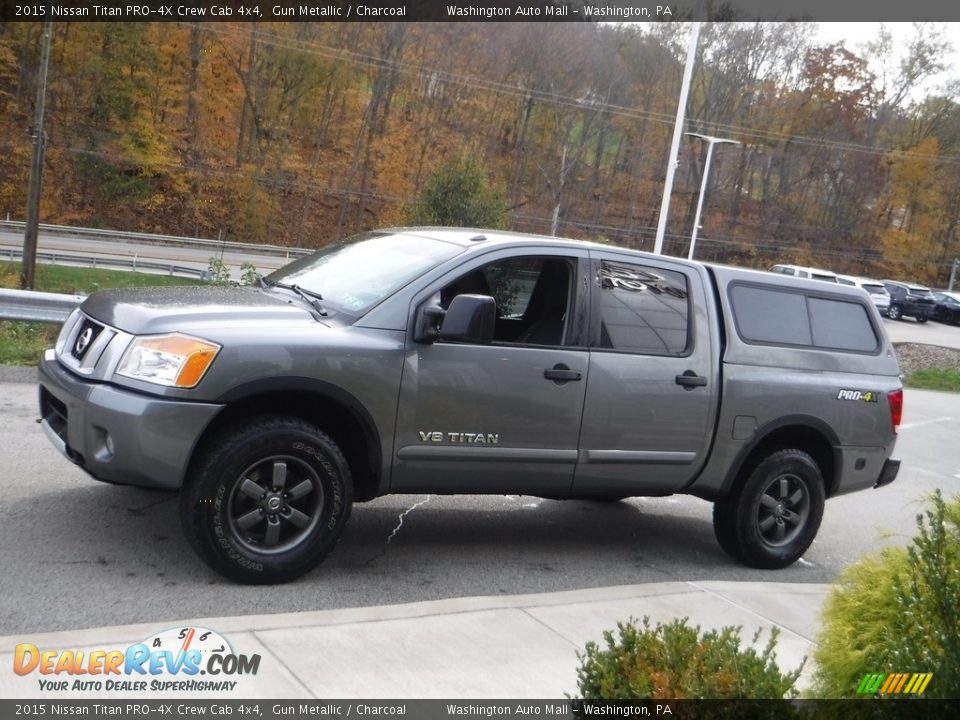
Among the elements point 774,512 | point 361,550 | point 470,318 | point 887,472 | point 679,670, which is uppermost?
point 470,318

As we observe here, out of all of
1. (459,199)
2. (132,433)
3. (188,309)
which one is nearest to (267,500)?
(132,433)

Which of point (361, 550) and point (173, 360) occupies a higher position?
point (173, 360)

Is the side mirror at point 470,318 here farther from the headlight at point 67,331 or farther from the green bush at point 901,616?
the green bush at point 901,616

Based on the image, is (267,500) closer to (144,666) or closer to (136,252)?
(144,666)

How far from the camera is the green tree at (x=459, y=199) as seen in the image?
811 inches

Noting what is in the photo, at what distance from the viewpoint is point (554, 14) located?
58.3 meters

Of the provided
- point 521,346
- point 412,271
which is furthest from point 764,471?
point 412,271

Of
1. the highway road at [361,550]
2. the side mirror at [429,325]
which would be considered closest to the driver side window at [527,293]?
the side mirror at [429,325]

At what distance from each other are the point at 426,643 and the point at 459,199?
16.6 m

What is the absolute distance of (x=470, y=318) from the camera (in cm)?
548

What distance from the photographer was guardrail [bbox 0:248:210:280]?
1459 inches

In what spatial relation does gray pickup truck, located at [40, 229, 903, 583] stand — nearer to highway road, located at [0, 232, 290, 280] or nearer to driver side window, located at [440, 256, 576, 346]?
driver side window, located at [440, 256, 576, 346]

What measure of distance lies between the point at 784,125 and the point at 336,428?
73715mm

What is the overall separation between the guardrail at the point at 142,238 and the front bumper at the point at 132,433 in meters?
39.7
